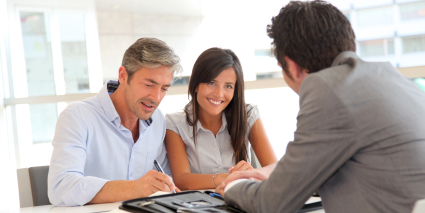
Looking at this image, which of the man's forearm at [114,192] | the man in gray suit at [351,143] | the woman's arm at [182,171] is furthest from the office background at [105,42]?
the man in gray suit at [351,143]

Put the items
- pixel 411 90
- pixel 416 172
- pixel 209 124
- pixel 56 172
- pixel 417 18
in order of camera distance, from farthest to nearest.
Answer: pixel 417 18
pixel 209 124
pixel 56 172
pixel 411 90
pixel 416 172

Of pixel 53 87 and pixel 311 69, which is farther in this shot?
pixel 53 87

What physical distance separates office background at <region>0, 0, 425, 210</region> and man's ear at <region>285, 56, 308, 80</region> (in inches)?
109

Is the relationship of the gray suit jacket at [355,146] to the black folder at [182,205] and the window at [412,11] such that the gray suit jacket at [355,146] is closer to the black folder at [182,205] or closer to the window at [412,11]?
the black folder at [182,205]

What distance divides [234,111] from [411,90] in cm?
122

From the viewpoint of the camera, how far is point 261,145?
6.49 ft

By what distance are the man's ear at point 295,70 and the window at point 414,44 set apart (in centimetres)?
329

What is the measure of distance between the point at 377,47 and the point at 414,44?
1.14 ft

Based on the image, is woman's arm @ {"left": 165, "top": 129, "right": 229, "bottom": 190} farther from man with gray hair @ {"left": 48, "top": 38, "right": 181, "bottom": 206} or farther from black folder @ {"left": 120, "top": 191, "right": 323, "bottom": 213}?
black folder @ {"left": 120, "top": 191, "right": 323, "bottom": 213}

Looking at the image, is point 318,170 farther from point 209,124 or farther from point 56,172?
point 209,124

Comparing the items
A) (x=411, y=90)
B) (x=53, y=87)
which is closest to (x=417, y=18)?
(x=411, y=90)

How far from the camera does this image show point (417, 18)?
373cm

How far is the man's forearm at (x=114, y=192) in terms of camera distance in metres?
1.35

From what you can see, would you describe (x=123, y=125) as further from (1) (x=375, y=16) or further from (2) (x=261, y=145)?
(1) (x=375, y=16)
